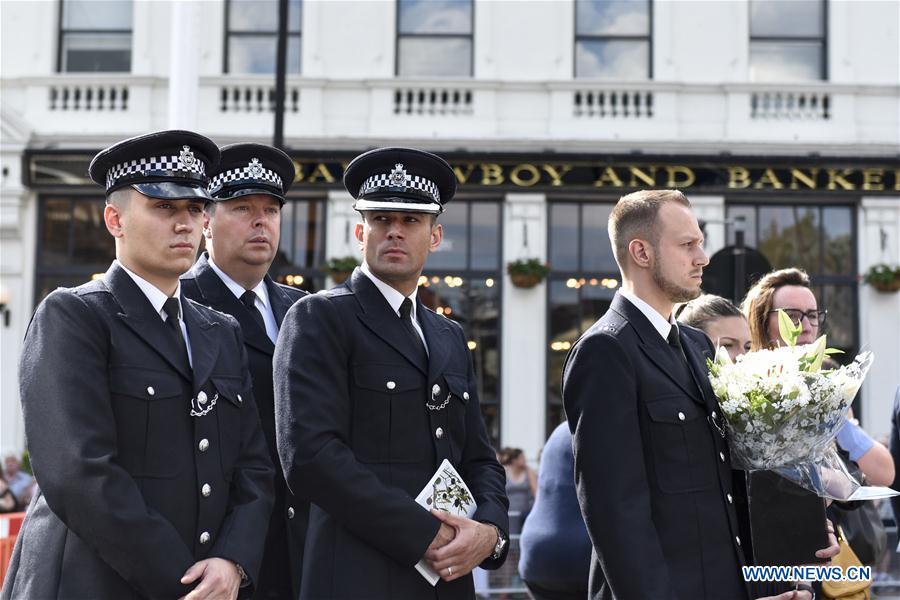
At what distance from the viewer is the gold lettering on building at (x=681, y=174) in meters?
16.5

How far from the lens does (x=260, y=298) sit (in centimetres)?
457

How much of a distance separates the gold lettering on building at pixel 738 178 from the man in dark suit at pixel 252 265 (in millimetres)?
12802

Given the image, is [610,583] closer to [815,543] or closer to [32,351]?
[815,543]

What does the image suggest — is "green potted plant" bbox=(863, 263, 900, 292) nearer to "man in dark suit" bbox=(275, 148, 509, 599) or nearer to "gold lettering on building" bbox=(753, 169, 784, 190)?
"gold lettering on building" bbox=(753, 169, 784, 190)

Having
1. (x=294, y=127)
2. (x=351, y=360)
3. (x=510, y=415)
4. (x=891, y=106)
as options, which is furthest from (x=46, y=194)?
(x=351, y=360)

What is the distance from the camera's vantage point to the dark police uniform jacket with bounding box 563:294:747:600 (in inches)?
135

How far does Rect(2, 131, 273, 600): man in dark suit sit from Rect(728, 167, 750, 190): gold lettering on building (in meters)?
13.8

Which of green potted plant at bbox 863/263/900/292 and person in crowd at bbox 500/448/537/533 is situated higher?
green potted plant at bbox 863/263/900/292

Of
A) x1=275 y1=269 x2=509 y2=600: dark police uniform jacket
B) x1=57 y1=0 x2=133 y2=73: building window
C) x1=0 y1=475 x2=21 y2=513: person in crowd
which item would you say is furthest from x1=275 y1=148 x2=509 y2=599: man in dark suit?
x1=57 y1=0 x2=133 y2=73: building window

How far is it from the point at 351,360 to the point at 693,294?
1237mm

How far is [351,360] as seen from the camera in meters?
3.80

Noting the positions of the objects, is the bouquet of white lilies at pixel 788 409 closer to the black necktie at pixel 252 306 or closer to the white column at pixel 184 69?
the black necktie at pixel 252 306

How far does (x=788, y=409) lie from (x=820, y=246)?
13935 mm

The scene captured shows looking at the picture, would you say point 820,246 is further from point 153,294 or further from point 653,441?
point 153,294
